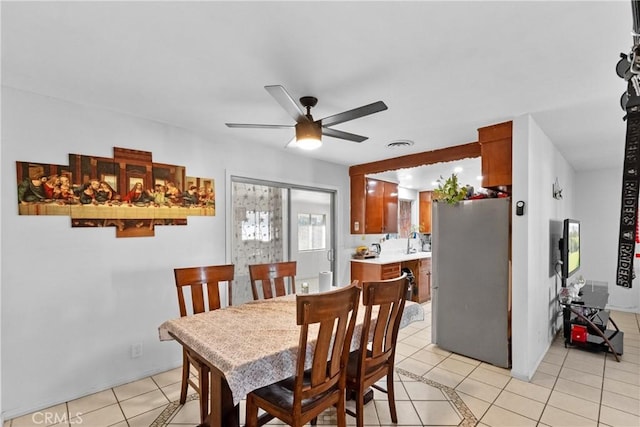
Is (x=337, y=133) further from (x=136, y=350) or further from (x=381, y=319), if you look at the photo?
(x=136, y=350)

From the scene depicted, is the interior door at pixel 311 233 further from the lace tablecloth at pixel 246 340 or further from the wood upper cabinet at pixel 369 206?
the lace tablecloth at pixel 246 340

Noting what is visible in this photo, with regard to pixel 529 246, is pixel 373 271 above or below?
below

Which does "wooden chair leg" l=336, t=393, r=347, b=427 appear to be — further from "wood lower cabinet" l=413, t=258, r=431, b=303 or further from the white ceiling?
"wood lower cabinet" l=413, t=258, r=431, b=303

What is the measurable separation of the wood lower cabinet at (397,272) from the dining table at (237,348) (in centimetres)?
241

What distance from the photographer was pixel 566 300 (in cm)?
362

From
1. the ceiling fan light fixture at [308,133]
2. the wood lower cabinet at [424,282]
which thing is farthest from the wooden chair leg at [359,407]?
the wood lower cabinet at [424,282]

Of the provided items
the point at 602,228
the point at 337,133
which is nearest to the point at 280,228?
the point at 337,133

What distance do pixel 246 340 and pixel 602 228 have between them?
6292mm

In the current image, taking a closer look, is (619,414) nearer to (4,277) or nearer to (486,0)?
(486,0)

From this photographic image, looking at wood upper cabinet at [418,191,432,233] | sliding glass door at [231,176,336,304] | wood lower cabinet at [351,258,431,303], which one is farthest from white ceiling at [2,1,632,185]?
wood upper cabinet at [418,191,432,233]

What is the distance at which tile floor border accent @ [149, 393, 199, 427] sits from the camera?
2.18 m

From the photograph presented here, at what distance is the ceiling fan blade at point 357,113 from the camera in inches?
73.5

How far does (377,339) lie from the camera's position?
6.61ft

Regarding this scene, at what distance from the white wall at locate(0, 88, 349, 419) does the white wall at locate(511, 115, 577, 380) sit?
295cm
